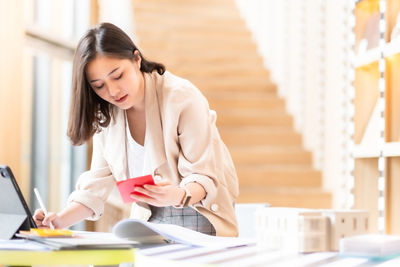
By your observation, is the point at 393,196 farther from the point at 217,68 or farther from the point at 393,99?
the point at 217,68

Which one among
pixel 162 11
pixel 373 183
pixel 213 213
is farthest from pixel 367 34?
pixel 162 11

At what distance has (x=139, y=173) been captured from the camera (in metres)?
2.11

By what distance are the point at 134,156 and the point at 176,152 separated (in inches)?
7.1

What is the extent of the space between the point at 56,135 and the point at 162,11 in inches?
88.9

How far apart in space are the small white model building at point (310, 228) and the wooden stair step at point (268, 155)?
11.3ft

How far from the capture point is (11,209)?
5.57 feet

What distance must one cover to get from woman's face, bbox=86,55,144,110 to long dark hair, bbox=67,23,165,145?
2cm

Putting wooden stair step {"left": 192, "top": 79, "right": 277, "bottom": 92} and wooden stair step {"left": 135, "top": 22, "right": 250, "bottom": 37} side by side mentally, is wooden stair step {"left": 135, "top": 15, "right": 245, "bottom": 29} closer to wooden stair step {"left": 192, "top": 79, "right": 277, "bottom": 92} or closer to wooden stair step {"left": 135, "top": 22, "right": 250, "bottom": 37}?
wooden stair step {"left": 135, "top": 22, "right": 250, "bottom": 37}

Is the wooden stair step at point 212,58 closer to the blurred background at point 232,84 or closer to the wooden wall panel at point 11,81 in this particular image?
the blurred background at point 232,84

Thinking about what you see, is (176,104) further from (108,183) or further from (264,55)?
Result: (264,55)

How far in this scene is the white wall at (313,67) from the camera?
4.57 meters

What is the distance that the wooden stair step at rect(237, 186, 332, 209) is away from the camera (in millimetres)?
4418

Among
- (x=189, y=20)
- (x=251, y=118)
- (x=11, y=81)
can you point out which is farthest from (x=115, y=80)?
(x=189, y=20)

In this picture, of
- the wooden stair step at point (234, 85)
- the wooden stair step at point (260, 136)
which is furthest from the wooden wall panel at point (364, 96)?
the wooden stair step at point (234, 85)
